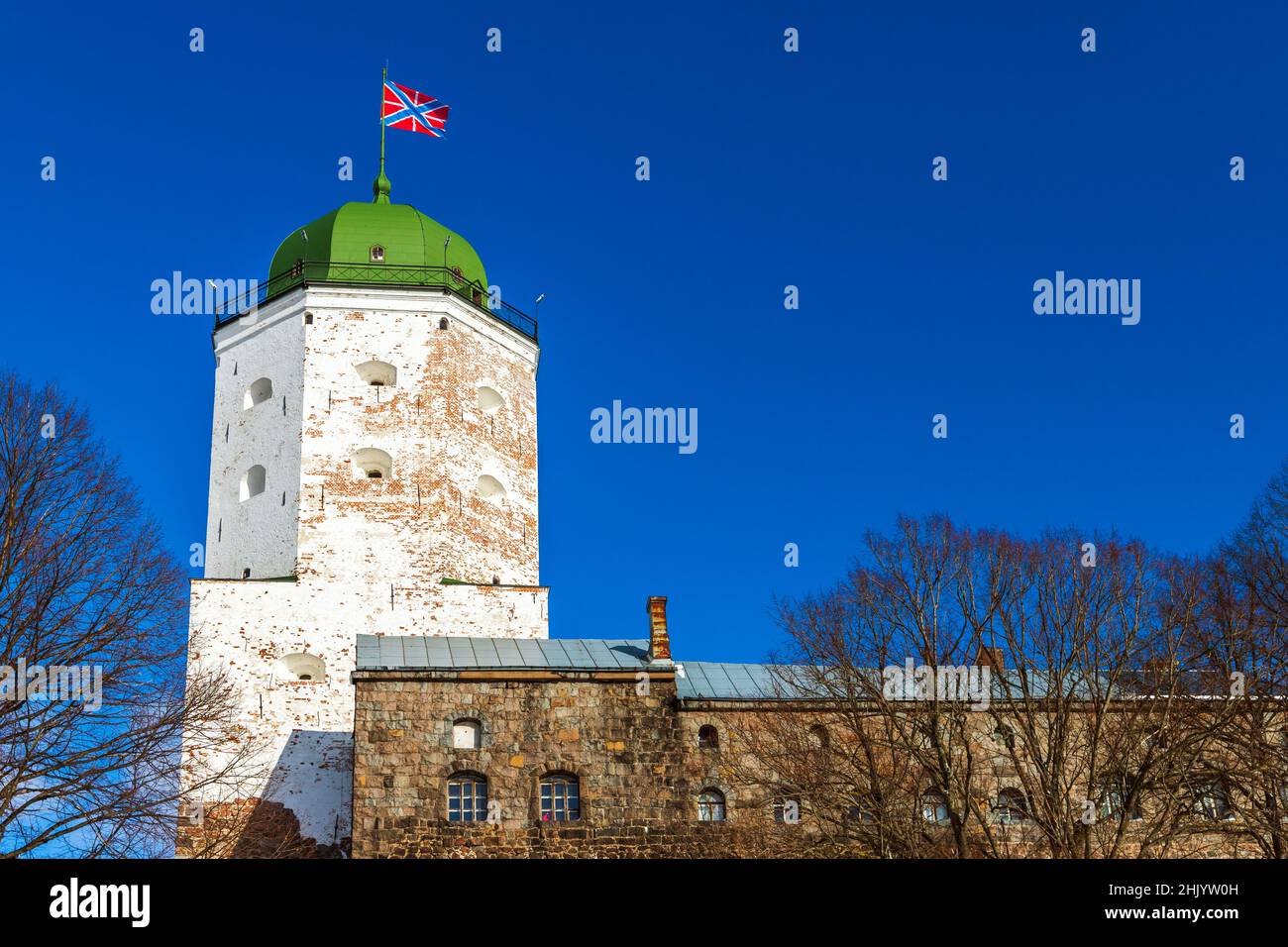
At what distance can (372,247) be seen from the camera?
1549 inches

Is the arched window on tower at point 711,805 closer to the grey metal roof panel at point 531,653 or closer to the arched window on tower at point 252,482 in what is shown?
the grey metal roof panel at point 531,653

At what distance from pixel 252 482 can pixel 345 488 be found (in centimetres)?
296

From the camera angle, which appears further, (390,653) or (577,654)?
(577,654)

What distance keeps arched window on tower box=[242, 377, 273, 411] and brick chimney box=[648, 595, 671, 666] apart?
13.0 metres

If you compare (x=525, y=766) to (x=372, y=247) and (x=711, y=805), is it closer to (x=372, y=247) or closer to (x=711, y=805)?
(x=711, y=805)

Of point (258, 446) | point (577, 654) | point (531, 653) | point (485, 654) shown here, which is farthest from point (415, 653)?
point (258, 446)

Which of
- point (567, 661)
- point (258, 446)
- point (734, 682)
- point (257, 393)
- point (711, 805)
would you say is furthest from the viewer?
point (257, 393)

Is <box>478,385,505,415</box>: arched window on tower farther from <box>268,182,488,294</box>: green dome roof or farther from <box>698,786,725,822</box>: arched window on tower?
<box>698,786,725,822</box>: arched window on tower

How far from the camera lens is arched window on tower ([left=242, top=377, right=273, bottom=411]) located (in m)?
38.2

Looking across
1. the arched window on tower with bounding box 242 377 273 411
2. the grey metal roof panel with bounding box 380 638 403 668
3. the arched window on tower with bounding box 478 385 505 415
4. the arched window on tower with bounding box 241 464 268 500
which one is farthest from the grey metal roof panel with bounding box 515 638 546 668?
the arched window on tower with bounding box 242 377 273 411

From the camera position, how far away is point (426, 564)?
35.8 meters
